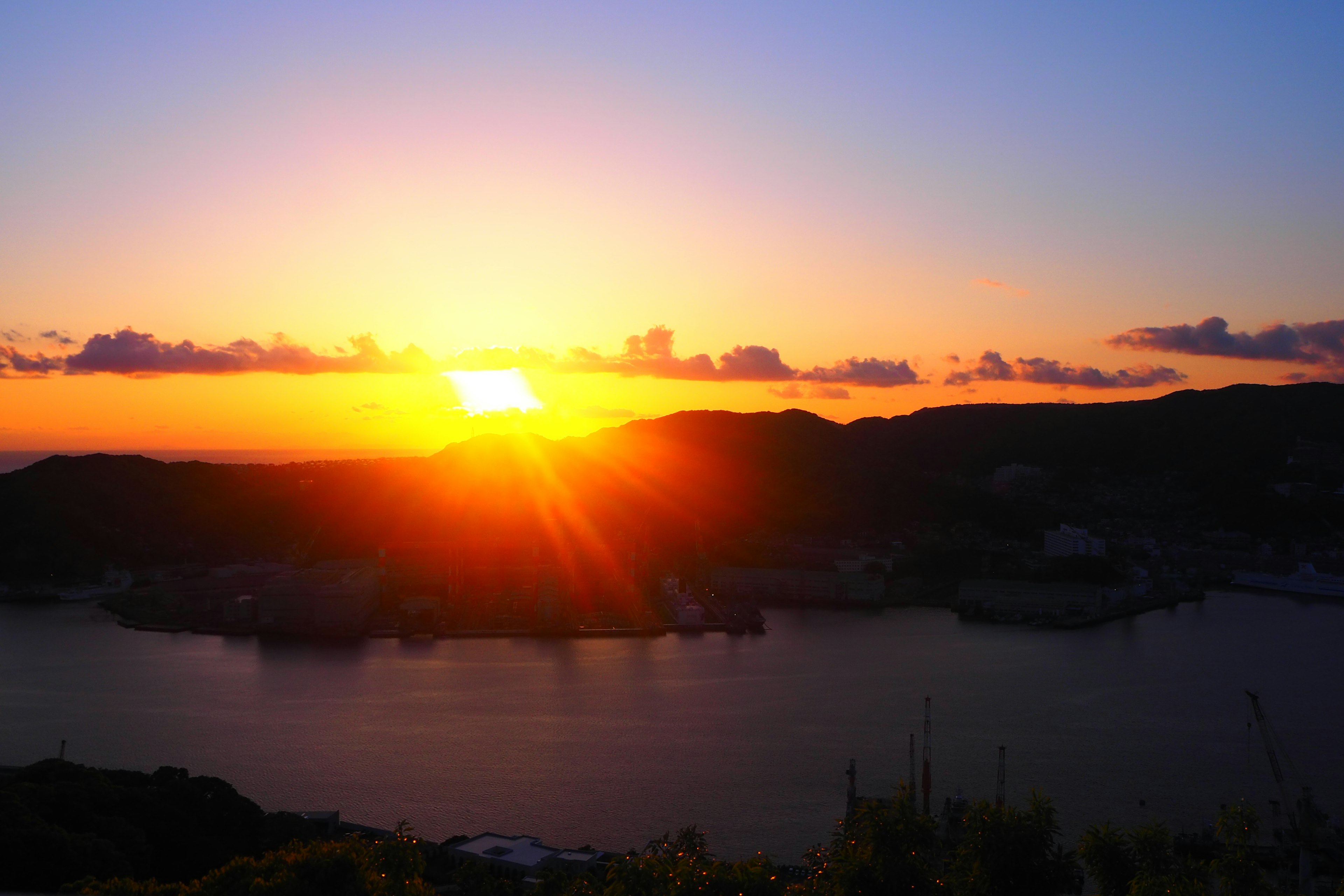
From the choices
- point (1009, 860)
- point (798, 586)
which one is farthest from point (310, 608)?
point (1009, 860)

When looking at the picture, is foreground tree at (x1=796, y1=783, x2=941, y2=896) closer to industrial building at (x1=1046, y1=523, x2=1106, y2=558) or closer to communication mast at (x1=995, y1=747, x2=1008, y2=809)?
communication mast at (x1=995, y1=747, x2=1008, y2=809)

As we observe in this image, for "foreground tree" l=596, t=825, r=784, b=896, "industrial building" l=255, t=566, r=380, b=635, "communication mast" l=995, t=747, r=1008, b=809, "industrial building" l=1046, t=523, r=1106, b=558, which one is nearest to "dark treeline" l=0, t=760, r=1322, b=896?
"foreground tree" l=596, t=825, r=784, b=896

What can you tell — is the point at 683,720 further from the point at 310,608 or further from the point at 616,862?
the point at 310,608

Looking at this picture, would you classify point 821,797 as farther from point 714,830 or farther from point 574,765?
point 574,765

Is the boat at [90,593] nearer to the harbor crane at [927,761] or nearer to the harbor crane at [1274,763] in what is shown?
the harbor crane at [927,761]

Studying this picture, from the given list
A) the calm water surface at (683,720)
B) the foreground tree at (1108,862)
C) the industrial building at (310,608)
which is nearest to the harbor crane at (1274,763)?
the calm water surface at (683,720)

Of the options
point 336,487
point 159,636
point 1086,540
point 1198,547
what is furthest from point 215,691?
point 1198,547
